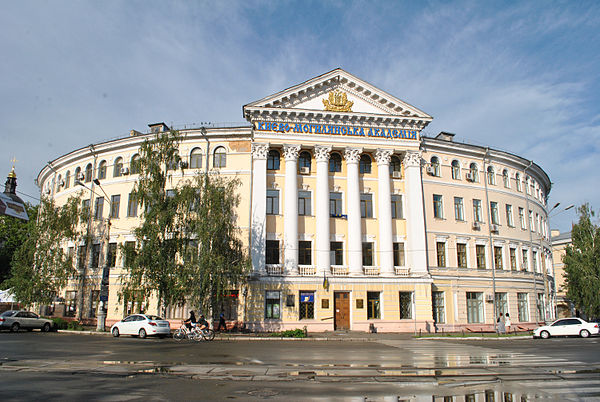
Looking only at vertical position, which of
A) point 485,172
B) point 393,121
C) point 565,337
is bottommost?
point 565,337

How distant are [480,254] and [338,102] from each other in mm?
18607

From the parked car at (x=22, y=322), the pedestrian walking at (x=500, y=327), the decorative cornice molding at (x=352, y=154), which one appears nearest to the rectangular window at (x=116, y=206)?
the parked car at (x=22, y=322)

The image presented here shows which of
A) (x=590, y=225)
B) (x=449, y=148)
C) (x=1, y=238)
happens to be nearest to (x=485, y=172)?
(x=449, y=148)

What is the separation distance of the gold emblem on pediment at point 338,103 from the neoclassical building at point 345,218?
0.09 meters

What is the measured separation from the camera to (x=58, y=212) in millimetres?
38219

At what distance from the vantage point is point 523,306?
40.0 metres

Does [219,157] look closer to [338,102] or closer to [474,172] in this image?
[338,102]

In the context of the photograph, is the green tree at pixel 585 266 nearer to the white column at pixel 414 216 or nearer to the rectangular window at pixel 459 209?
the rectangular window at pixel 459 209

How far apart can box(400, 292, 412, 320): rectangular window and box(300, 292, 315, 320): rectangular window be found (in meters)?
7.09

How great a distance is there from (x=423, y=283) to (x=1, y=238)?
50.9 meters

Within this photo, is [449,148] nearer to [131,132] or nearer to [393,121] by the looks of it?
[393,121]


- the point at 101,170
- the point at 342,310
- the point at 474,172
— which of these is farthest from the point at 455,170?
the point at 101,170

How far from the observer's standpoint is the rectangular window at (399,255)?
3594 cm

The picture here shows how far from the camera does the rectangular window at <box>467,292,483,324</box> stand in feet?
121
